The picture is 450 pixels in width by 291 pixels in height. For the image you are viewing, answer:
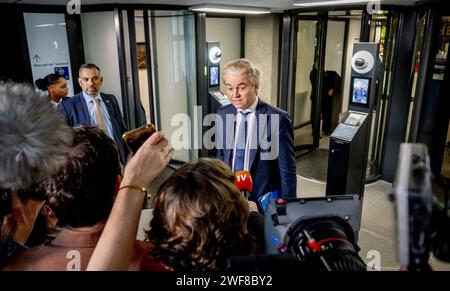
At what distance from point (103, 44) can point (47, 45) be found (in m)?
0.66

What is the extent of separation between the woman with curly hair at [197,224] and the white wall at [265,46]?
16.7 ft

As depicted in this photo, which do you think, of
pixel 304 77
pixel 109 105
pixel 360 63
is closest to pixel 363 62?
pixel 360 63

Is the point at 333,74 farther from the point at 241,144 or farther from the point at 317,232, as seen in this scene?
the point at 317,232

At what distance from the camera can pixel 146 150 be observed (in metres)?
1.05

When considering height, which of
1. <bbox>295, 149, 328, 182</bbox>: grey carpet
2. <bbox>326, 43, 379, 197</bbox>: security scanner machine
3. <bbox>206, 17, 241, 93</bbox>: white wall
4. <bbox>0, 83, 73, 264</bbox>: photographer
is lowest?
<bbox>295, 149, 328, 182</bbox>: grey carpet

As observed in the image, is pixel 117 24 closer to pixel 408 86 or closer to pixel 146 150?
pixel 146 150

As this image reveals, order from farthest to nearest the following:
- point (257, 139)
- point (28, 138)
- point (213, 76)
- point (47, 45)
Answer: point (213, 76)
point (47, 45)
point (257, 139)
point (28, 138)

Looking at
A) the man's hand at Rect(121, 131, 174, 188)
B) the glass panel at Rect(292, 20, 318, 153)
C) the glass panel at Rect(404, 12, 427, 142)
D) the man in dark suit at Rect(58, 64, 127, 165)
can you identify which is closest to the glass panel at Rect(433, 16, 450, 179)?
the glass panel at Rect(404, 12, 427, 142)

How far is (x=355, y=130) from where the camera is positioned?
3.59m

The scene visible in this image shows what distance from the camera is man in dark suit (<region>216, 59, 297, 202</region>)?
7.91 feet

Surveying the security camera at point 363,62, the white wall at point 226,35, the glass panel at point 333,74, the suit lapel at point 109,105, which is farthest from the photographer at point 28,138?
the glass panel at point 333,74

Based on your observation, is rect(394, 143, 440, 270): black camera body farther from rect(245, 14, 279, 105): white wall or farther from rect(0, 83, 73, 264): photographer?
rect(245, 14, 279, 105): white wall

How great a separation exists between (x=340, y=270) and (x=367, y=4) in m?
4.04

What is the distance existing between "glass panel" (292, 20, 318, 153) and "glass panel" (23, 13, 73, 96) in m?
3.39
